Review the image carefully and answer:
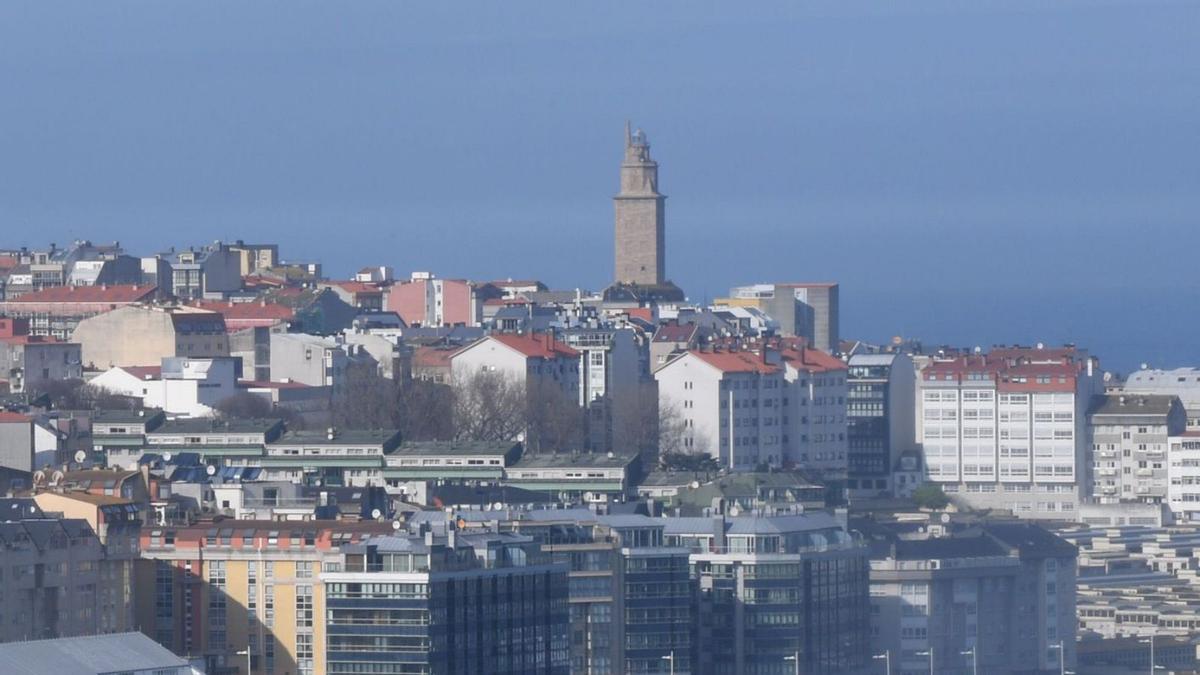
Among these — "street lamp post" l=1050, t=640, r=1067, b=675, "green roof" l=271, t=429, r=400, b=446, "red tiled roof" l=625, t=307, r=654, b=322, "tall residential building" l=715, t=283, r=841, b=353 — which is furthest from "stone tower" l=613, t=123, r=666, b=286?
"street lamp post" l=1050, t=640, r=1067, b=675

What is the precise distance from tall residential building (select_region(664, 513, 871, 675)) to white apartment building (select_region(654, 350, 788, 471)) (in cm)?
2439

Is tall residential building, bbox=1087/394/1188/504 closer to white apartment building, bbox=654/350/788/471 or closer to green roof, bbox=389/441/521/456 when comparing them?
white apartment building, bbox=654/350/788/471

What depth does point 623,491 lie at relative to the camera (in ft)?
248

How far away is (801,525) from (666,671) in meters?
4.80

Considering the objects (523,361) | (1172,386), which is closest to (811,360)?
(523,361)

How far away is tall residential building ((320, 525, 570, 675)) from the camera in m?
56.2

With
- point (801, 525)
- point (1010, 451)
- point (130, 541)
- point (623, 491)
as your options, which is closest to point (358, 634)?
point (130, 541)

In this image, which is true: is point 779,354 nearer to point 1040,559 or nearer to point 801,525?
point 1040,559

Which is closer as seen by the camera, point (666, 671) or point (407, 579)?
point (407, 579)

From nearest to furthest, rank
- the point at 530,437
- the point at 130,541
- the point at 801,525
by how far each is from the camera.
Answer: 1. the point at 130,541
2. the point at 801,525
3. the point at 530,437

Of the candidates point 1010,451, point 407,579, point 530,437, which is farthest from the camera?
point 1010,451

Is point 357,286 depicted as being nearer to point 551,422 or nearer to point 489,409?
point 489,409

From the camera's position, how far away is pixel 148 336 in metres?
97.8

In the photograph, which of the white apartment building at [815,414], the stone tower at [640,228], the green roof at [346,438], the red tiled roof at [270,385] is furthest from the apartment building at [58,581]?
the stone tower at [640,228]
